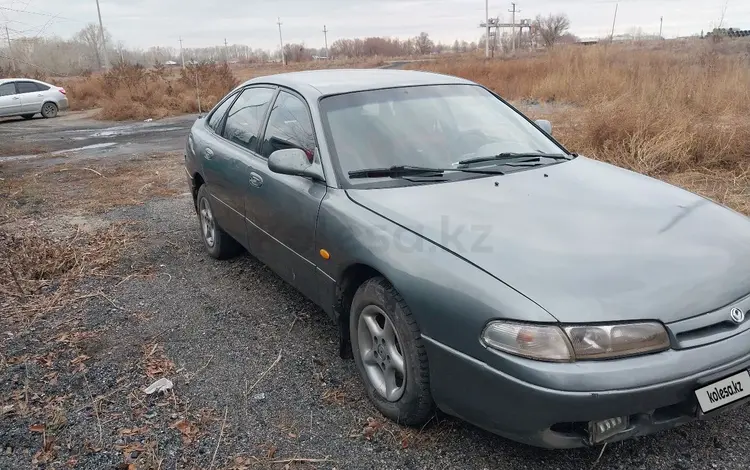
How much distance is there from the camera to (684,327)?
2012 millimetres

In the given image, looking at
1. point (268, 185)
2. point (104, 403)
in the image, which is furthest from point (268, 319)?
point (104, 403)

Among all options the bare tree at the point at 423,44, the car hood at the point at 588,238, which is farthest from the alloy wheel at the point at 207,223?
the bare tree at the point at 423,44

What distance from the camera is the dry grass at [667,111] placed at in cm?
731

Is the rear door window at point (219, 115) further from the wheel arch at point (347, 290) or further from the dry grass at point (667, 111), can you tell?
the dry grass at point (667, 111)

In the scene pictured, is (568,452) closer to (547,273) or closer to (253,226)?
(547,273)

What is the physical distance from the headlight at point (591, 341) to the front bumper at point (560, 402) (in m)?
0.03

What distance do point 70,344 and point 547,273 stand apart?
9.79 ft

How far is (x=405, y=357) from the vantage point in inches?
96.3

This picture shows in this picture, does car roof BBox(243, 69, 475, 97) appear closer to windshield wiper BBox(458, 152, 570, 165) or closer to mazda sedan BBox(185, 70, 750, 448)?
mazda sedan BBox(185, 70, 750, 448)

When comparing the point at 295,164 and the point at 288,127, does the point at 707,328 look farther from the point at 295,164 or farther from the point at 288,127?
the point at 288,127

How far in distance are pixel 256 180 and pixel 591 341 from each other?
7.88ft

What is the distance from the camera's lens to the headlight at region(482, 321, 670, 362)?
6.40ft

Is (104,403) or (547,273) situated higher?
(547,273)

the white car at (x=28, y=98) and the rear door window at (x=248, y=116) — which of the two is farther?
the white car at (x=28, y=98)
